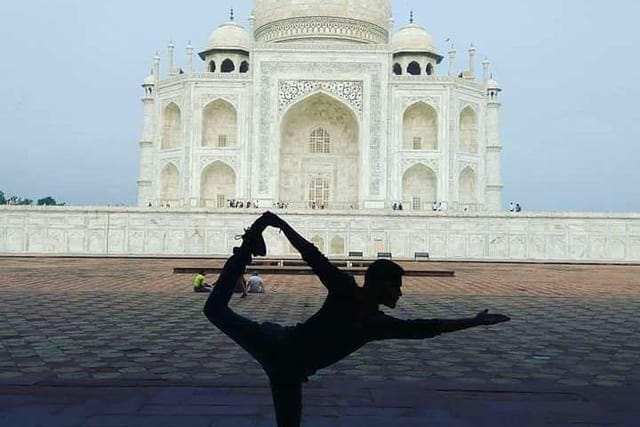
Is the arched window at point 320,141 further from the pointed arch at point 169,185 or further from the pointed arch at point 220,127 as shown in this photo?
the pointed arch at point 169,185

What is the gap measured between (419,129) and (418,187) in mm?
2520

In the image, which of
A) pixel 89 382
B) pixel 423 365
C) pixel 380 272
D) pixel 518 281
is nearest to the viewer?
pixel 380 272

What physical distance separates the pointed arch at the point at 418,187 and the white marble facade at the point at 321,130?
A: 0.04m

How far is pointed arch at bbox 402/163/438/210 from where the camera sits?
2650 centimetres

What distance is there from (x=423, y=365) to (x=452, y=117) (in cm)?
2300

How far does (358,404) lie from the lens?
2885 millimetres

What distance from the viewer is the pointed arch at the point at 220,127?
Answer: 26844 mm

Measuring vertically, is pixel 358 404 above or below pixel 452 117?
below

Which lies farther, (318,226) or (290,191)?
(290,191)

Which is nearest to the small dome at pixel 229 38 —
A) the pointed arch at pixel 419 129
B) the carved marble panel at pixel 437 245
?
the pointed arch at pixel 419 129

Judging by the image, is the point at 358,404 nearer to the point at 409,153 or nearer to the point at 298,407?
the point at 298,407

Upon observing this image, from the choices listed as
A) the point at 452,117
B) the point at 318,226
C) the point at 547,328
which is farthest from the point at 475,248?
the point at 547,328

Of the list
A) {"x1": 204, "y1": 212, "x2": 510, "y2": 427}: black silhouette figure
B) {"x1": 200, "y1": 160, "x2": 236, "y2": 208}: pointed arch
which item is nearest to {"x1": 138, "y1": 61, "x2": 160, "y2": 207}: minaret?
{"x1": 200, "y1": 160, "x2": 236, "y2": 208}: pointed arch

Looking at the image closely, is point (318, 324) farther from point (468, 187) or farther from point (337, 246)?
point (468, 187)
